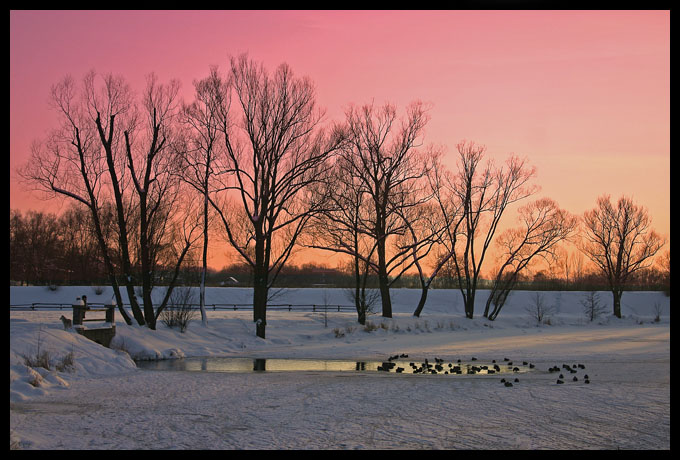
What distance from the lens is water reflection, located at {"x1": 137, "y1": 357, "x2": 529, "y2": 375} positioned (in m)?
18.5

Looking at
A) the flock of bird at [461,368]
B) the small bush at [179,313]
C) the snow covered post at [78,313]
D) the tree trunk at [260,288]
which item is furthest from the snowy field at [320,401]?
the tree trunk at [260,288]

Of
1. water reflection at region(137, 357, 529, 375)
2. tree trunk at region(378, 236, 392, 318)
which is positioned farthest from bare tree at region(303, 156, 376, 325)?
water reflection at region(137, 357, 529, 375)

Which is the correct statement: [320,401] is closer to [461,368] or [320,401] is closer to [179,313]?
[461,368]

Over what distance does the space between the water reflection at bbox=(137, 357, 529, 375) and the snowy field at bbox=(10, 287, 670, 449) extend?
0.89 metres

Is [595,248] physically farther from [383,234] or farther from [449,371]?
[449,371]

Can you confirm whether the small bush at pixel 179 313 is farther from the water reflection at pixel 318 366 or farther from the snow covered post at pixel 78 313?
the snow covered post at pixel 78 313

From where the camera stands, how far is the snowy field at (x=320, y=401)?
9500 millimetres

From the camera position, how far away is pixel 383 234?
118ft

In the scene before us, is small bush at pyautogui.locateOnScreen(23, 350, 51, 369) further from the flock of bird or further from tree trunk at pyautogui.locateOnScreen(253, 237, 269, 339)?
tree trunk at pyautogui.locateOnScreen(253, 237, 269, 339)

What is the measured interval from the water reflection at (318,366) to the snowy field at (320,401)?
89 cm

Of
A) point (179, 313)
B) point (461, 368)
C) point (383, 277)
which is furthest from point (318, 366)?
point (383, 277)
